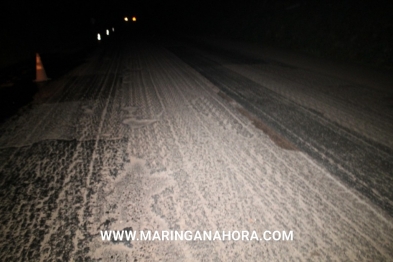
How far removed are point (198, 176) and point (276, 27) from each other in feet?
46.1

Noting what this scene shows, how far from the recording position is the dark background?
7.94m

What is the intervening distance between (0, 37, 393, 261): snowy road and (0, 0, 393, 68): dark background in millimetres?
5895

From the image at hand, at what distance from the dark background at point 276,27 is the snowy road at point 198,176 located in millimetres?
5895

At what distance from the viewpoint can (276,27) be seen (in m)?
12.9

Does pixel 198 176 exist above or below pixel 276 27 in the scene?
below

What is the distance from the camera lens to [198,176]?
6.53ft

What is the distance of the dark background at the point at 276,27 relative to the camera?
794 cm

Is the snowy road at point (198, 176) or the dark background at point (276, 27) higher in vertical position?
the dark background at point (276, 27)

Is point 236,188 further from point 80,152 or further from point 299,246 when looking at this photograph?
point 80,152

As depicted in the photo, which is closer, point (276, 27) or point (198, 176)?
point (198, 176)

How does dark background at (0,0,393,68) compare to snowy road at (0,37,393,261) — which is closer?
snowy road at (0,37,393,261)

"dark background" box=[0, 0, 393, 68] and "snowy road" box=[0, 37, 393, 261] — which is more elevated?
"dark background" box=[0, 0, 393, 68]

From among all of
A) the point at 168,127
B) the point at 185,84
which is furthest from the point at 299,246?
the point at 185,84

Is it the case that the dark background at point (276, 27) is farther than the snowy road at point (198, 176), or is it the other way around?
the dark background at point (276, 27)
